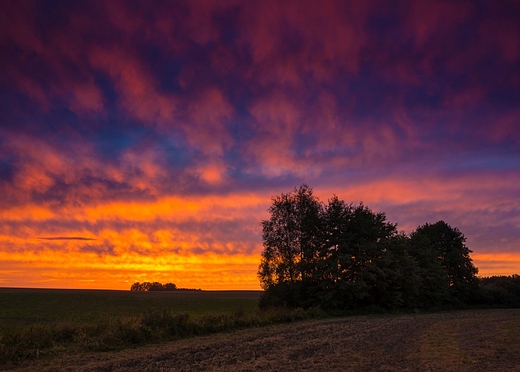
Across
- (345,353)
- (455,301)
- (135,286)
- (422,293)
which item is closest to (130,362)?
(345,353)

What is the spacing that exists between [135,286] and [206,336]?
18470 centimetres

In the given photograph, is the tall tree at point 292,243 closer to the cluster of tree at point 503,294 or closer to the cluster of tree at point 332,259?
the cluster of tree at point 332,259

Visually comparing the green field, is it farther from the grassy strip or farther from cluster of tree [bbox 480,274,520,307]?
cluster of tree [bbox 480,274,520,307]

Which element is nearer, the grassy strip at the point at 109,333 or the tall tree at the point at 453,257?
the grassy strip at the point at 109,333

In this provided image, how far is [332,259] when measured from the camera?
1891 inches

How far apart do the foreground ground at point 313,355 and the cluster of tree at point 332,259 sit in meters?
23.1

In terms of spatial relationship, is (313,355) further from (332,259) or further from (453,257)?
(453,257)

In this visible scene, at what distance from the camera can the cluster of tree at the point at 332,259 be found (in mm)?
46625

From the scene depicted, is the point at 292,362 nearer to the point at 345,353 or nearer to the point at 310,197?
the point at 345,353

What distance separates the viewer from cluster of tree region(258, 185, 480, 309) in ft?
153

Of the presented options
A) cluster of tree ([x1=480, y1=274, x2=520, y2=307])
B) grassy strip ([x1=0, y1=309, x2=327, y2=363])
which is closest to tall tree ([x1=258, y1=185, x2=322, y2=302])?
grassy strip ([x1=0, y1=309, x2=327, y2=363])

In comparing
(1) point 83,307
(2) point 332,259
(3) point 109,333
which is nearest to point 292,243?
(2) point 332,259

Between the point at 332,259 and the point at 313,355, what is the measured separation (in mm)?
32194

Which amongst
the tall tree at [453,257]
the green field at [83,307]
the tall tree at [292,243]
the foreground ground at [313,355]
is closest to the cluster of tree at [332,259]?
the tall tree at [292,243]
